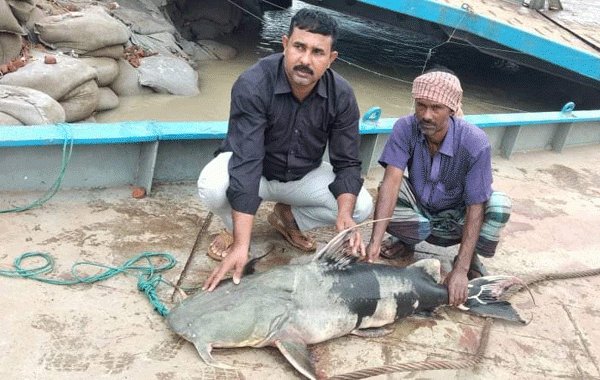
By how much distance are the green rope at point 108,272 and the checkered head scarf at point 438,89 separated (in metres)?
1.54

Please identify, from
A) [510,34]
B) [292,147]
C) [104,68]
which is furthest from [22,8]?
[510,34]

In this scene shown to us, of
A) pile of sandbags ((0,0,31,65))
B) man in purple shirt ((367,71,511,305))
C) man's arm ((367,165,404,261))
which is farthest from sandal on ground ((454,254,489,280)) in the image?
pile of sandbags ((0,0,31,65))

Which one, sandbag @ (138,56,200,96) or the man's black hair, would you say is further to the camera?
sandbag @ (138,56,200,96)

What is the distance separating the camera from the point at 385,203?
3100mm

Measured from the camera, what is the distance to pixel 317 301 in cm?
254

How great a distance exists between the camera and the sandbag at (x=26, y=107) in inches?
186

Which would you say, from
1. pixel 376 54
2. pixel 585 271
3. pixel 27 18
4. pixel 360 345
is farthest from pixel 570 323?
pixel 376 54

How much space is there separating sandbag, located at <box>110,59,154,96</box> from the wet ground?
4.06 metres

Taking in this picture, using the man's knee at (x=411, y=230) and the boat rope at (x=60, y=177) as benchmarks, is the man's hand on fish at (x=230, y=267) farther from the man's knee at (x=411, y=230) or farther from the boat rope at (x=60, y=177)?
the boat rope at (x=60, y=177)

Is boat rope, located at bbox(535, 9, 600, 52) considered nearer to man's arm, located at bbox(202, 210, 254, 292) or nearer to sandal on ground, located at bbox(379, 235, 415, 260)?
sandal on ground, located at bbox(379, 235, 415, 260)

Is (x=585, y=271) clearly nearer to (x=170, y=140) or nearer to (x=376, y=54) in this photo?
(x=170, y=140)

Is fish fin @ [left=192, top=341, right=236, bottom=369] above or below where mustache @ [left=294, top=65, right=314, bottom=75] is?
below

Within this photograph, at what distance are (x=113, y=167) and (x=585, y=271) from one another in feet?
9.82

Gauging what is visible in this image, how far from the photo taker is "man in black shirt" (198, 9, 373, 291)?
106 inches
